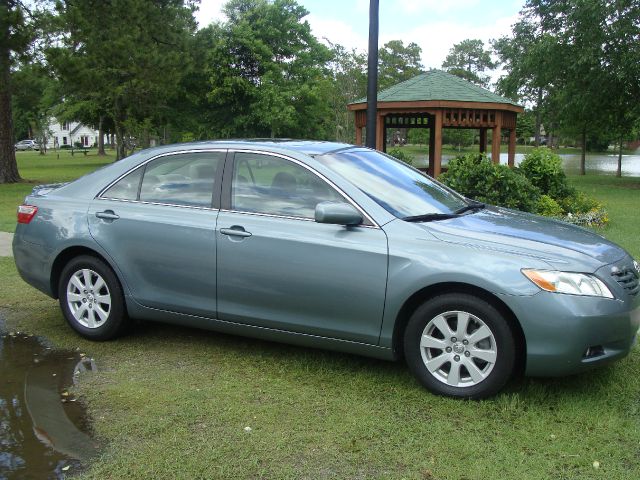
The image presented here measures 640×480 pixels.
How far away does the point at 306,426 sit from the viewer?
3.72 metres

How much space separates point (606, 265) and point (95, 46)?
18.6m

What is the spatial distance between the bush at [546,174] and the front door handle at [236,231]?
354 inches

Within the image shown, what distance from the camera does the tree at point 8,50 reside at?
61.0 ft

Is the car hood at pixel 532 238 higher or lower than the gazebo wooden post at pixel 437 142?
lower

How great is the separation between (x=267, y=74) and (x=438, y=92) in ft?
75.6

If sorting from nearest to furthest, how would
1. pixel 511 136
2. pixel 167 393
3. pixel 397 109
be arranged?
pixel 167 393 → pixel 397 109 → pixel 511 136

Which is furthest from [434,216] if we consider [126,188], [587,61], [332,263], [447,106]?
[587,61]

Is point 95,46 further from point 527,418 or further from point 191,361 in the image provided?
point 527,418

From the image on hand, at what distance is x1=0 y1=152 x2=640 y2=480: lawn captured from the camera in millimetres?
3273

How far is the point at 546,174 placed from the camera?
12367 millimetres

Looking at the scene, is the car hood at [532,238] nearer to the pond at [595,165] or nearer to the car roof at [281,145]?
the car roof at [281,145]

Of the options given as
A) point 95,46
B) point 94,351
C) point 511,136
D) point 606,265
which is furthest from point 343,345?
point 95,46

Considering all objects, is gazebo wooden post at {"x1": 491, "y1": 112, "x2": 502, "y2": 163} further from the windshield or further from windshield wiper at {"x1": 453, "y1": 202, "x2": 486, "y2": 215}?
the windshield

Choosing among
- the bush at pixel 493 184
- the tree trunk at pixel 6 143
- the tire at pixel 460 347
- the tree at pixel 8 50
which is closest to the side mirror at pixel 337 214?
the tire at pixel 460 347
